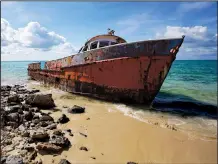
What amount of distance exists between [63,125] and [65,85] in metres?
6.13

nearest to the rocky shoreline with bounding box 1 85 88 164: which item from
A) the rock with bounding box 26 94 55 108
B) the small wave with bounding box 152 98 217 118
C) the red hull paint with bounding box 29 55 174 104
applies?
the rock with bounding box 26 94 55 108

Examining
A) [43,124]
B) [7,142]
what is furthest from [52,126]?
[7,142]

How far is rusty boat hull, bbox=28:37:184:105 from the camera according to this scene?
22.9 ft

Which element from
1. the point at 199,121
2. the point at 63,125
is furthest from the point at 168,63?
the point at 63,125

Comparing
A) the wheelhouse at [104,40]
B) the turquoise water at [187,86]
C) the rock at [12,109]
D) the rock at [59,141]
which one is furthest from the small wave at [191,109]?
the rock at [12,109]

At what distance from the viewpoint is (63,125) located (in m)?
4.65

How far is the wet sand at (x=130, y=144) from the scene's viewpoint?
128 inches

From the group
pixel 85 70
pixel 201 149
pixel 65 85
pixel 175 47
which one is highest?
pixel 175 47

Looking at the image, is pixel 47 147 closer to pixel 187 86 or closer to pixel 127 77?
pixel 127 77

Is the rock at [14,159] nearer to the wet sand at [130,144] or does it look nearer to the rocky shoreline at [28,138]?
the rocky shoreline at [28,138]

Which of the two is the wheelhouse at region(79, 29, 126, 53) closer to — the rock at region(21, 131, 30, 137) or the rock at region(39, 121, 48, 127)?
the rock at region(39, 121, 48, 127)

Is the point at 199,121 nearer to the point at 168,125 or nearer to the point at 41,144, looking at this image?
the point at 168,125

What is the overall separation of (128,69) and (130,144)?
3992 millimetres

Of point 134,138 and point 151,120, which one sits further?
point 151,120
